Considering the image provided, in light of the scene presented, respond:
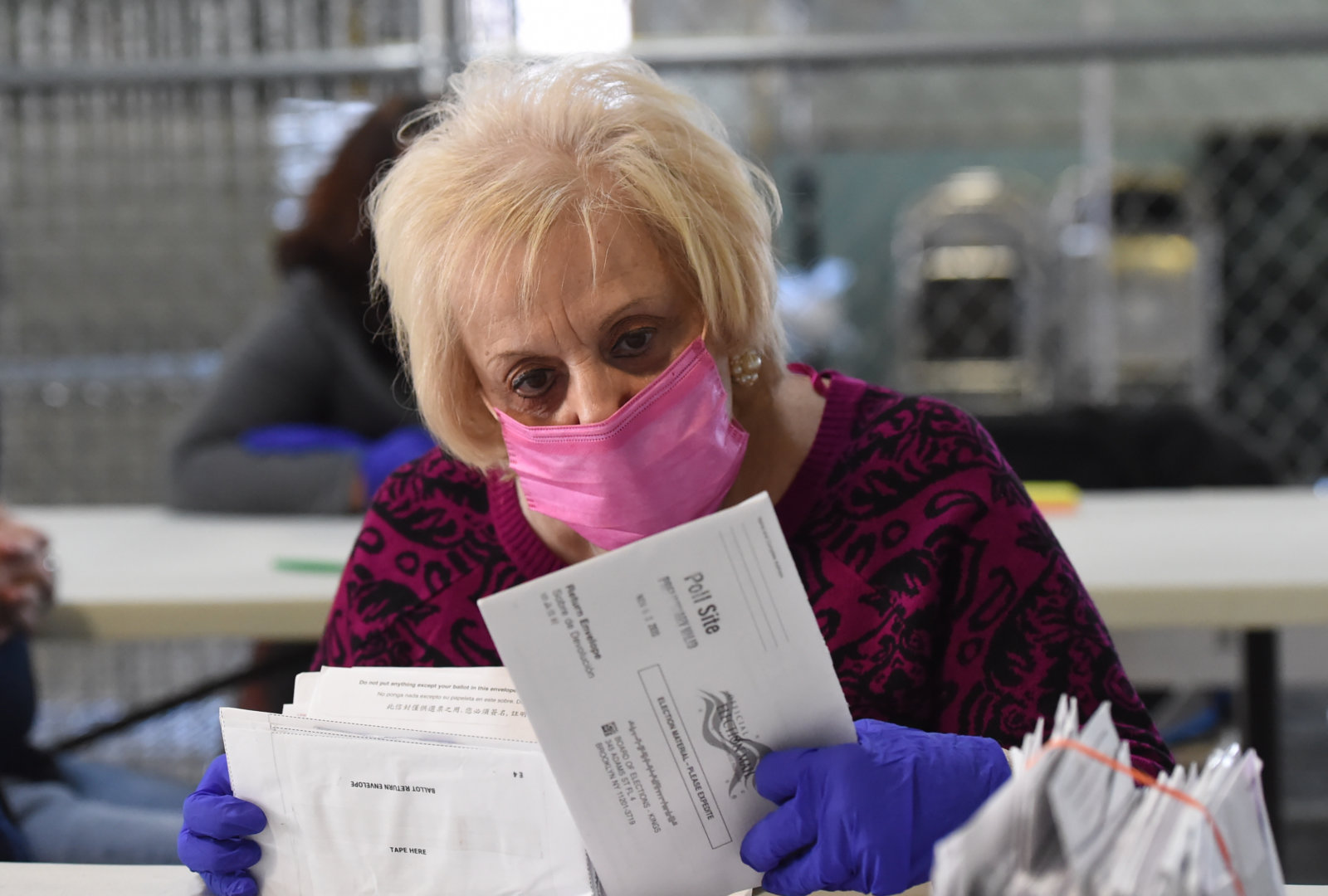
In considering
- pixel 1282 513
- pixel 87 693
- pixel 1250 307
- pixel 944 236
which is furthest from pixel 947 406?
pixel 1250 307

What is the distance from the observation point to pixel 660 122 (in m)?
0.94

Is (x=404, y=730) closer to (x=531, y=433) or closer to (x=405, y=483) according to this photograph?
(x=531, y=433)

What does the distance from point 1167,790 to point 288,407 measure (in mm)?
1905

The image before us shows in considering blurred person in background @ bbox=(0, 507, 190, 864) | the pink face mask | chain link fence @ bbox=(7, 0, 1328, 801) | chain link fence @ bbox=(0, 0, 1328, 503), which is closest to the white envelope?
the pink face mask

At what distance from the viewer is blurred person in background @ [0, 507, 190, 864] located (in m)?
1.36

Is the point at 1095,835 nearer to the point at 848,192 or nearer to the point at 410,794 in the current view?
the point at 410,794

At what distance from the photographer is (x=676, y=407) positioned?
89 cm

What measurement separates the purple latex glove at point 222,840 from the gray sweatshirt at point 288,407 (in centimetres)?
133

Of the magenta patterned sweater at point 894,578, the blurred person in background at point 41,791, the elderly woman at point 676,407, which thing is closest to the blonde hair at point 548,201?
the elderly woman at point 676,407

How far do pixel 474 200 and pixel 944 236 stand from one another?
497 cm

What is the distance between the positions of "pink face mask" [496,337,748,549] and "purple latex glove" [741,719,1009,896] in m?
0.28

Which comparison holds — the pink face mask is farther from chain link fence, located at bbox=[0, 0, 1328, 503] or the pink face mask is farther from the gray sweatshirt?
chain link fence, located at bbox=[0, 0, 1328, 503]

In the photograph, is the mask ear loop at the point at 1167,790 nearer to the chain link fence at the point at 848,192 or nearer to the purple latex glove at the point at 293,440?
the purple latex glove at the point at 293,440

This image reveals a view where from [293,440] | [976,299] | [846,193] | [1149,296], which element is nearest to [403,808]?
[293,440]
